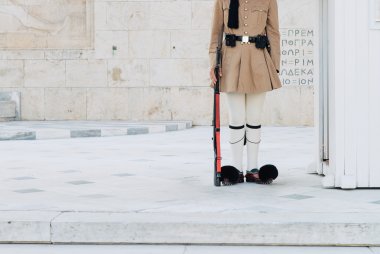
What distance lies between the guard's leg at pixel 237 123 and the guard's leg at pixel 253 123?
0.05 meters

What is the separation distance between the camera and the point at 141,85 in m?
14.7

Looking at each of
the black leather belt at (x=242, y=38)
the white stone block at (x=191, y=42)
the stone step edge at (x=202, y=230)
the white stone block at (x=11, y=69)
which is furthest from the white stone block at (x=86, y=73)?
the stone step edge at (x=202, y=230)

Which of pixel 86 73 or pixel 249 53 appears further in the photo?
pixel 86 73

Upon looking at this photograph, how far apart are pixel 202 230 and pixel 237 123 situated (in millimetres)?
1818

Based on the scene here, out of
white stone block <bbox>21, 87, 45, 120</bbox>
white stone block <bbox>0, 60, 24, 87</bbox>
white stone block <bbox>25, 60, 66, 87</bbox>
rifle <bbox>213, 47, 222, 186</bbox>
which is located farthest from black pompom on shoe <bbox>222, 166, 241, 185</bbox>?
white stone block <bbox>0, 60, 24, 87</bbox>

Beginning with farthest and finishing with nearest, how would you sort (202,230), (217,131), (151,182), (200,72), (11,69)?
(11,69), (200,72), (151,182), (217,131), (202,230)

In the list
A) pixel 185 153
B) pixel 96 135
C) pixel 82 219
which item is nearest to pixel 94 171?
pixel 185 153

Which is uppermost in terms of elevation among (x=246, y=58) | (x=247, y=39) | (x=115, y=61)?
(x=115, y=61)

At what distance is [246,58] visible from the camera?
559cm

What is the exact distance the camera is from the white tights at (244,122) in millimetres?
5715

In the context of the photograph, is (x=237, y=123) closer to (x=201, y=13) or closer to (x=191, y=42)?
(x=191, y=42)

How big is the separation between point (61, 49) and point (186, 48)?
2640 millimetres

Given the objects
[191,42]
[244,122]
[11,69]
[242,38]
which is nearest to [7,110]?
[11,69]

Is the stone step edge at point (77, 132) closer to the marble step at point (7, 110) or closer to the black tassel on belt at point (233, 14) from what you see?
the marble step at point (7, 110)
